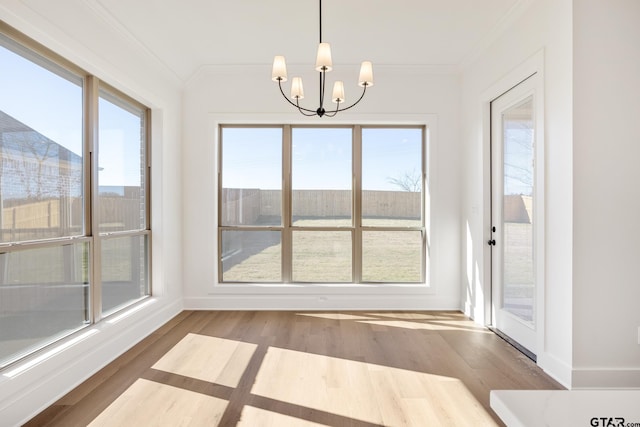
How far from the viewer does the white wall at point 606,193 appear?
8.01ft

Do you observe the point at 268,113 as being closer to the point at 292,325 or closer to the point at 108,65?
the point at 108,65

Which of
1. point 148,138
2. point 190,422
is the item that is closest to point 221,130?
point 148,138

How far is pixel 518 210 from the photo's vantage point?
338 cm

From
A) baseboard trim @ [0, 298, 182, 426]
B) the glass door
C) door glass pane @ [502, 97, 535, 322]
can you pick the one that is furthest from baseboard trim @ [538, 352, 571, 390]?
baseboard trim @ [0, 298, 182, 426]

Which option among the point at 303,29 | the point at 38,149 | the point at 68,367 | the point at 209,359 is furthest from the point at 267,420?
the point at 303,29

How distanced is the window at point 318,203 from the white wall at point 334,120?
8.7 inches

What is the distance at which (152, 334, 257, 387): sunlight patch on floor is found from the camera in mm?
2729

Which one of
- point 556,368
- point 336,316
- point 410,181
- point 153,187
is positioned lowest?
point 336,316

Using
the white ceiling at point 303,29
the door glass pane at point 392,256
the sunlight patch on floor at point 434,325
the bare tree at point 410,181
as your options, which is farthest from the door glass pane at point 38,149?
the bare tree at point 410,181

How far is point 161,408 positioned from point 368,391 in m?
1.36

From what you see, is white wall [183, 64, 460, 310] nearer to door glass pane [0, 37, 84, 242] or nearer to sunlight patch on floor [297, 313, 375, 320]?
sunlight patch on floor [297, 313, 375, 320]

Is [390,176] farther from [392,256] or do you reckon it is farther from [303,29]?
[303,29]

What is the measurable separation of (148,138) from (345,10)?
2.48 meters

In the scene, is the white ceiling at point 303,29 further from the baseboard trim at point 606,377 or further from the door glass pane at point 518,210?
the baseboard trim at point 606,377
